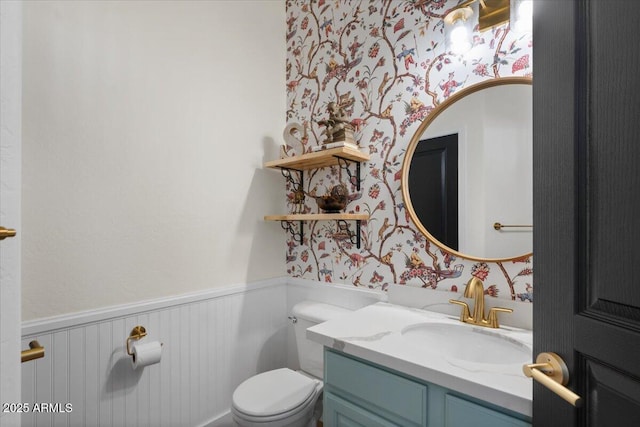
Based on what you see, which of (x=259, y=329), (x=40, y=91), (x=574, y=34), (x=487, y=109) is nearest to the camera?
(x=574, y=34)

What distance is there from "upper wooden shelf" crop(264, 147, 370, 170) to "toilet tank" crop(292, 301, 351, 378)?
2.67 feet

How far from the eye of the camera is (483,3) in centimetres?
127

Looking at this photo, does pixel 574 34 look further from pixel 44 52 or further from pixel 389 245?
pixel 44 52

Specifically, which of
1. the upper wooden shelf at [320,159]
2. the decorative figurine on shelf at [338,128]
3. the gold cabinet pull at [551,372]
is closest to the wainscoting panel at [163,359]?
the upper wooden shelf at [320,159]

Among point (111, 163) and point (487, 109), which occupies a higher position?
point (487, 109)

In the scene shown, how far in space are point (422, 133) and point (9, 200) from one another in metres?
1.44

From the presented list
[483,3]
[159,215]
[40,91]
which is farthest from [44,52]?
[483,3]

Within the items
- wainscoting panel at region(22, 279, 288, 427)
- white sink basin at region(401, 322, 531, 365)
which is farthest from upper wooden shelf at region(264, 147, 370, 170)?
white sink basin at region(401, 322, 531, 365)

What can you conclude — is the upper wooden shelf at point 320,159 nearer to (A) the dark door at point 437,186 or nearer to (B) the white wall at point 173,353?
(A) the dark door at point 437,186

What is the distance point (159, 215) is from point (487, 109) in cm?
154

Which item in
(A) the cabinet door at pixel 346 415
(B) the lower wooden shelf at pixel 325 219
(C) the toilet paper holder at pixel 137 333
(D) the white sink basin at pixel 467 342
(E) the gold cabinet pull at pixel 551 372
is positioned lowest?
(A) the cabinet door at pixel 346 415

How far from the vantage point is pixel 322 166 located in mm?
1858

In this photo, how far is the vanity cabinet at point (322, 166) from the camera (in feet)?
5.24

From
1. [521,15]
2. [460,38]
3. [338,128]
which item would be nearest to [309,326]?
[338,128]
